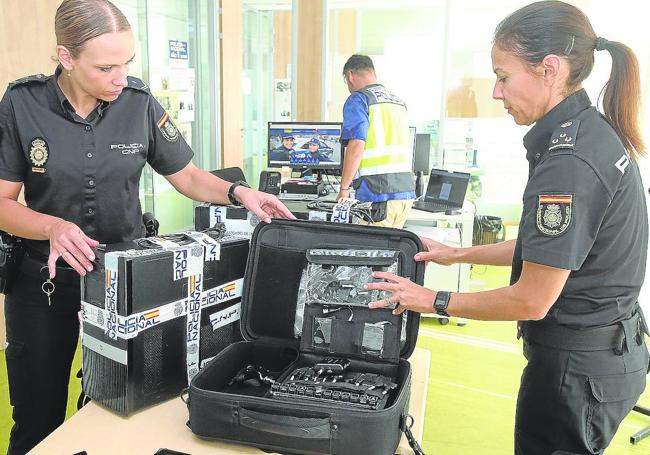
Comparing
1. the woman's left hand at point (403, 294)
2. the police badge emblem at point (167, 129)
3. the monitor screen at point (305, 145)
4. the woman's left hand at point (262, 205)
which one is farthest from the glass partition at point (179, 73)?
the woman's left hand at point (403, 294)

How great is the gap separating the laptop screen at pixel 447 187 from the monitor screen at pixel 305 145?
2.36ft

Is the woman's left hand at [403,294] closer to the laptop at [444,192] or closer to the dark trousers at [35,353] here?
the dark trousers at [35,353]

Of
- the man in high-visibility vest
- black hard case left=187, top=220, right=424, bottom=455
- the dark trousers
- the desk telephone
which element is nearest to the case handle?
black hard case left=187, top=220, right=424, bottom=455

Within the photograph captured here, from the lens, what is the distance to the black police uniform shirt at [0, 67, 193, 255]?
58.3 inches

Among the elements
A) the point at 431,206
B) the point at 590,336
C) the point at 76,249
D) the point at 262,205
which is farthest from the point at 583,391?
the point at 431,206

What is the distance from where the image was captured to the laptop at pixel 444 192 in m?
4.00

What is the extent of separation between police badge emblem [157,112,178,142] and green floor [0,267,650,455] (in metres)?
0.96

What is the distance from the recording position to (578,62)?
1.18 m

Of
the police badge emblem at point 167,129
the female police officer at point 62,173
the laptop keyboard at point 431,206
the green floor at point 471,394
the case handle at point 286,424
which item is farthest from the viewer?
the laptop keyboard at point 431,206

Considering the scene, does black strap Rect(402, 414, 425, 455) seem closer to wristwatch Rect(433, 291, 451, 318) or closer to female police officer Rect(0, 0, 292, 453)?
wristwatch Rect(433, 291, 451, 318)

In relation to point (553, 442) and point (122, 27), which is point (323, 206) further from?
point (553, 442)

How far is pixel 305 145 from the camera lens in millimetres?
4438

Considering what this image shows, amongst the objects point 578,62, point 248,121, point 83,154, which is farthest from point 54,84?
point 248,121

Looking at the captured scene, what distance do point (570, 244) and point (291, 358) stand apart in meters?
0.71
